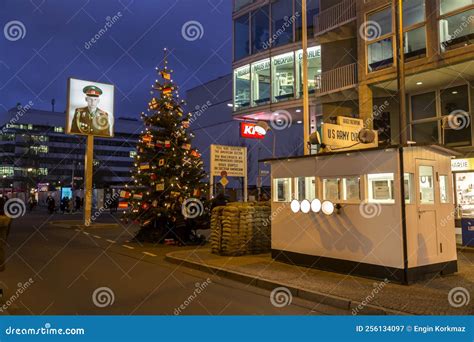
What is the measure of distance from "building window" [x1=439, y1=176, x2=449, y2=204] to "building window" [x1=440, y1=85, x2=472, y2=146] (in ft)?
25.0

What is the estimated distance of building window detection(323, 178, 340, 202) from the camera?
1006 centimetres

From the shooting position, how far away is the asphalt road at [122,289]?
22.7 feet

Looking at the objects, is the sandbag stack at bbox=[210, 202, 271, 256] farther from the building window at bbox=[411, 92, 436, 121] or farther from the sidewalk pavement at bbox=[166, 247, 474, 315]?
the building window at bbox=[411, 92, 436, 121]

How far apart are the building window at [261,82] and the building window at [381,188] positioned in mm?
18264

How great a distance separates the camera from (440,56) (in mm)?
16000

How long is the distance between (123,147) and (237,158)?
11415 cm

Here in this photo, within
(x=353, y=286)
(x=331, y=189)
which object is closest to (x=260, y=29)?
(x=331, y=189)

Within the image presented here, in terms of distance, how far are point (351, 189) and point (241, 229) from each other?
403cm

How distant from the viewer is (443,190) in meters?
9.87

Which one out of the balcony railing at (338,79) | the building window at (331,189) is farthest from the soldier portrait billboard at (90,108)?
the building window at (331,189)

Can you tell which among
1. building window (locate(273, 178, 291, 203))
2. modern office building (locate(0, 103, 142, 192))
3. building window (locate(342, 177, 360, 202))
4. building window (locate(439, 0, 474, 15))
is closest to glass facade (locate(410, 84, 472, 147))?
building window (locate(439, 0, 474, 15))

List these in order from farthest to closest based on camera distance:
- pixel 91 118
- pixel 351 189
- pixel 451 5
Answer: pixel 91 118 < pixel 451 5 < pixel 351 189

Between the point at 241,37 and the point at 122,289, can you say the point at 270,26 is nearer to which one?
the point at 241,37

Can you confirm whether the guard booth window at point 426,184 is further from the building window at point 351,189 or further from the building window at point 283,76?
the building window at point 283,76
